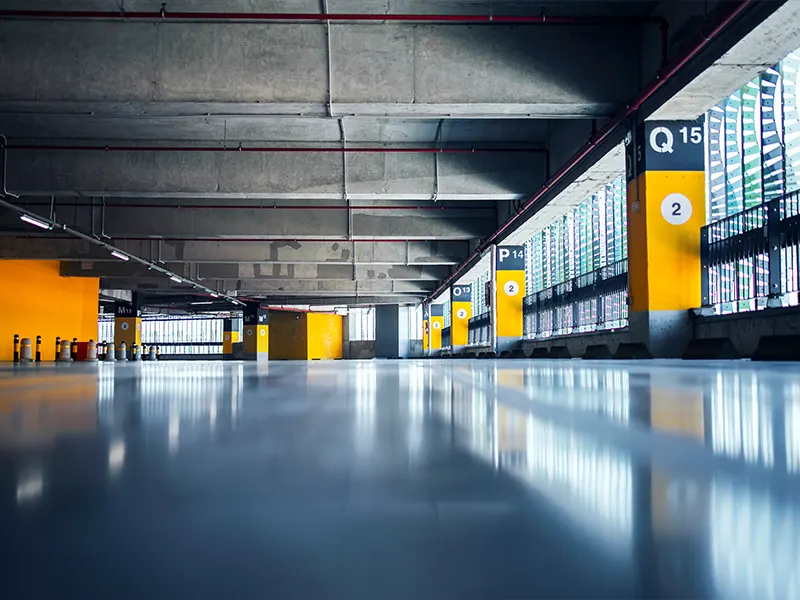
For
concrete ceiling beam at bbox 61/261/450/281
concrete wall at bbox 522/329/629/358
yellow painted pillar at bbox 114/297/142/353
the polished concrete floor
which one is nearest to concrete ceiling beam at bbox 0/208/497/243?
concrete wall at bbox 522/329/629/358

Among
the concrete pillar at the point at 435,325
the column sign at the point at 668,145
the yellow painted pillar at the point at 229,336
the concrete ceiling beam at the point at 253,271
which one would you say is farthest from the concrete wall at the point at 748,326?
the yellow painted pillar at the point at 229,336

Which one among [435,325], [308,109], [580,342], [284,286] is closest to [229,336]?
[435,325]

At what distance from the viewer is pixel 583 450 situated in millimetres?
1075

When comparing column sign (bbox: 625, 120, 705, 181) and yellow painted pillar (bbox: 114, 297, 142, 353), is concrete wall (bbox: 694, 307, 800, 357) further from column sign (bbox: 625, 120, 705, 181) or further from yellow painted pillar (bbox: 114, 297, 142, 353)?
yellow painted pillar (bbox: 114, 297, 142, 353)

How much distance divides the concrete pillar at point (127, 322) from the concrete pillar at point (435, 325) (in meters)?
14.5

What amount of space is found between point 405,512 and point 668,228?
8516mm

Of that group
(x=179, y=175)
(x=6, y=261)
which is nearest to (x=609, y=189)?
(x=179, y=175)

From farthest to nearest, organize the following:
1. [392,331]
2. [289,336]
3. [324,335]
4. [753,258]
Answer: [324,335]
[289,336]
[392,331]
[753,258]

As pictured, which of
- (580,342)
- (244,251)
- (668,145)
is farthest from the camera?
(244,251)

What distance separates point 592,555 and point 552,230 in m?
20.0

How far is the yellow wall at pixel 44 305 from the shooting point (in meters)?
19.2

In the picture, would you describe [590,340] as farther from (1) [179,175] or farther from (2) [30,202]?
(2) [30,202]

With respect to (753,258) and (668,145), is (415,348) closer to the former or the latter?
(668,145)

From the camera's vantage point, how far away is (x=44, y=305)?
21.1 meters
